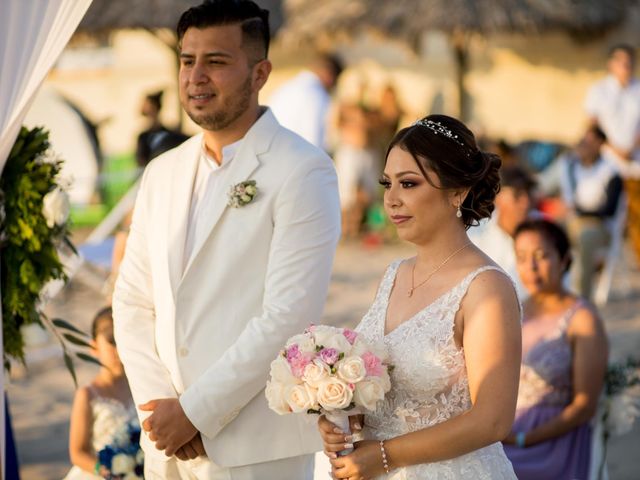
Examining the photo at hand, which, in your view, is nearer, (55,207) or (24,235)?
(24,235)

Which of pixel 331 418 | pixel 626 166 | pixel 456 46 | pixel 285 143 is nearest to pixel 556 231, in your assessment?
pixel 285 143

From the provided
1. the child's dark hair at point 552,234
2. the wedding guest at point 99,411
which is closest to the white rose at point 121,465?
the wedding guest at point 99,411

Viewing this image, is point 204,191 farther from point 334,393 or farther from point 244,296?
point 334,393

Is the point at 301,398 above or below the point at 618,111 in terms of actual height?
below

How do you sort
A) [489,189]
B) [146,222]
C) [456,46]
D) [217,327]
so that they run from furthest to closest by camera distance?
1. [456,46]
2. [146,222]
3. [217,327]
4. [489,189]

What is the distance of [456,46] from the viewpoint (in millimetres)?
18625

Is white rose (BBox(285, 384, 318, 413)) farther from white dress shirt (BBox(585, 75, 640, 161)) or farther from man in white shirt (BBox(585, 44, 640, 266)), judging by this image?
white dress shirt (BBox(585, 75, 640, 161))

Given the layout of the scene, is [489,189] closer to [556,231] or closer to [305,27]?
[556,231]

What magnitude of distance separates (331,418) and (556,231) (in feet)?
8.87

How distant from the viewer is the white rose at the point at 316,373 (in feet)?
11.0

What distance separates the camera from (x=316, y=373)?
3.36 metres

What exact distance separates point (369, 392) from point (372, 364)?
0.09m

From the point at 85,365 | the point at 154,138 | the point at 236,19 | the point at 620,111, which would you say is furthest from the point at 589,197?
the point at 236,19

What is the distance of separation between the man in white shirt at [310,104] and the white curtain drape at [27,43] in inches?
266
